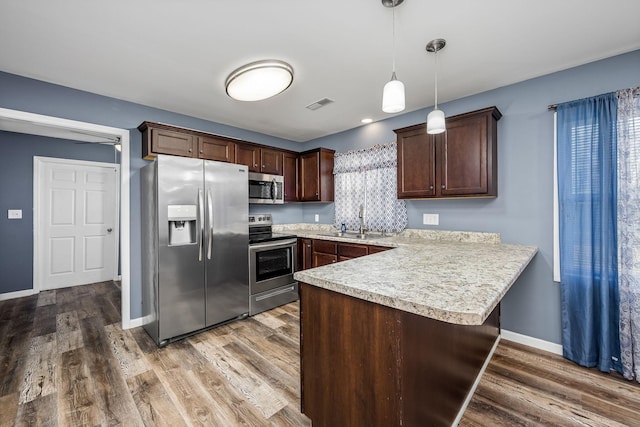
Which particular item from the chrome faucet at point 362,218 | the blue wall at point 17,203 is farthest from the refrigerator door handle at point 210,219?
the blue wall at point 17,203

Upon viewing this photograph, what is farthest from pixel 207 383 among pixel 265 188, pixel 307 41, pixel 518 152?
pixel 518 152

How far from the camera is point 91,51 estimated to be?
2.06m

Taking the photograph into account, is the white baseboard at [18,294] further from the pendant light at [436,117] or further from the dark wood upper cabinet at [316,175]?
the pendant light at [436,117]

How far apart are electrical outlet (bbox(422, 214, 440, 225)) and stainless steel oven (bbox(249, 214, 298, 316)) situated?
1729 mm

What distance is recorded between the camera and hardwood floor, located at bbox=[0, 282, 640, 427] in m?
1.68

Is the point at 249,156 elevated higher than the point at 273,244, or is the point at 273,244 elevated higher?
the point at 249,156

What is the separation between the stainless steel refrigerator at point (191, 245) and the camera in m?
2.61

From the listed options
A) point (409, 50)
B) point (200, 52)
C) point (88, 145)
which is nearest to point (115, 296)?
point (88, 145)

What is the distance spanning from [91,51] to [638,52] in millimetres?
4204

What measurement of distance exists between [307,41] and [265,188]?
7.41 ft

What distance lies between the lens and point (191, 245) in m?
2.77

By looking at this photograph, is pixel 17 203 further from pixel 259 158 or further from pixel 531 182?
pixel 531 182

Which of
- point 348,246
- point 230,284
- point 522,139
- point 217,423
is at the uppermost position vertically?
point 522,139

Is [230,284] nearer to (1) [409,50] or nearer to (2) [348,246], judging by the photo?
(2) [348,246]
